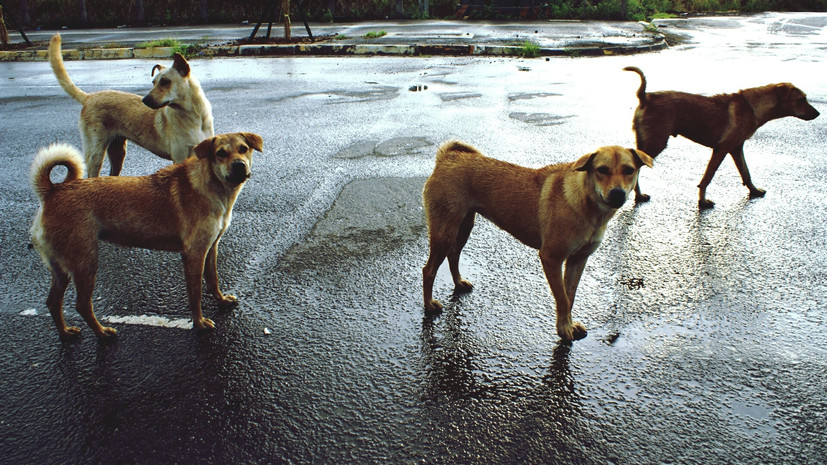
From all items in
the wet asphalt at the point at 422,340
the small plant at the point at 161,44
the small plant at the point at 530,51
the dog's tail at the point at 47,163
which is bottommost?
the wet asphalt at the point at 422,340

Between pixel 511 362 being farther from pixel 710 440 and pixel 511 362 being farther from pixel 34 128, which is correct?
pixel 34 128

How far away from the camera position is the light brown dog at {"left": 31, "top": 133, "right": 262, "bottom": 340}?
333 cm

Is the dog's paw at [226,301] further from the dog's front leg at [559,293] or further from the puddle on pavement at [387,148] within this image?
the puddle on pavement at [387,148]

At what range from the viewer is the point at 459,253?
13.2 feet

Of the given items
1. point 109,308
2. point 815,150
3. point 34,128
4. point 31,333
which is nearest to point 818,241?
point 815,150

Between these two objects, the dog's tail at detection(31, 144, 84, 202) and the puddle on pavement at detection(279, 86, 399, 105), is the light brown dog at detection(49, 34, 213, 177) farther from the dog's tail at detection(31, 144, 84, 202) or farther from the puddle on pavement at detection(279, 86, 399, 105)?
the puddle on pavement at detection(279, 86, 399, 105)

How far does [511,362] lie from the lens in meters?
3.28

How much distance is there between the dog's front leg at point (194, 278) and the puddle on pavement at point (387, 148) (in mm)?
3644

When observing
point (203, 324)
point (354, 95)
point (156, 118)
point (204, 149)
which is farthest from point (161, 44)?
point (203, 324)

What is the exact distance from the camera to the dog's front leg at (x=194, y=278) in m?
3.54

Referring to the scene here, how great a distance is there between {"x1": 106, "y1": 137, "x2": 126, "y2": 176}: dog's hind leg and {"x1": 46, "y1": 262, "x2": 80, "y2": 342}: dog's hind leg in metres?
2.77

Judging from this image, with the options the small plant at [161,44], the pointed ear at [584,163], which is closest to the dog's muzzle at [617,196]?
the pointed ear at [584,163]

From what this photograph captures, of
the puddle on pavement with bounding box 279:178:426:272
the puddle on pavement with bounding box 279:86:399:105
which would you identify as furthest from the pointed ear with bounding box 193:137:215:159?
the puddle on pavement with bounding box 279:86:399:105

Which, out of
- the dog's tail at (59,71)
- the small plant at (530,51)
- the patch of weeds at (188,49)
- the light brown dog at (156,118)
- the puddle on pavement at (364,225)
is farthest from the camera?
the patch of weeds at (188,49)
